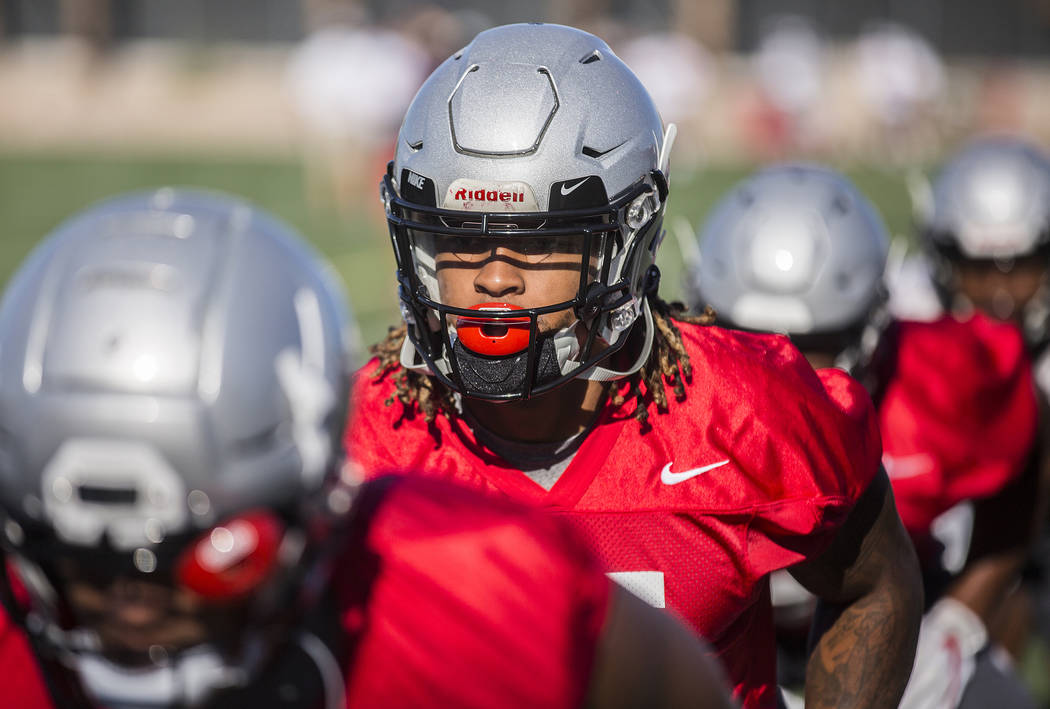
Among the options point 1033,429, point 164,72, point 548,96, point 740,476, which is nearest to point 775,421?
point 740,476

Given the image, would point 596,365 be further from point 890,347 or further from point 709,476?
point 890,347

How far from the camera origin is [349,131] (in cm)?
1582

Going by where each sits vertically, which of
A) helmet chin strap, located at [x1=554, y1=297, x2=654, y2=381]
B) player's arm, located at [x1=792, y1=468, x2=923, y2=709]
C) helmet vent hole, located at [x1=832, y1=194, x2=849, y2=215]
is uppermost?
helmet chin strap, located at [x1=554, y1=297, x2=654, y2=381]

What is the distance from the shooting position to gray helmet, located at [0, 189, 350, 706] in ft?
4.41

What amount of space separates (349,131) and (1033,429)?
1308 centimetres

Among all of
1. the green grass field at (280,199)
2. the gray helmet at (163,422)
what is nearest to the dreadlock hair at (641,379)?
the gray helmet at (163,422)

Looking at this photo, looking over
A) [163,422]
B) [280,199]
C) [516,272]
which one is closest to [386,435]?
[516,272]

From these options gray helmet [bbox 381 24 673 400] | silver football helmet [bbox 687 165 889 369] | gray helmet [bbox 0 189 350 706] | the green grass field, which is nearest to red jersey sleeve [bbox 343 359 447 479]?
gray helmet [bbox 381 24 673 400]

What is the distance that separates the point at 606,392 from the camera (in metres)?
2.35

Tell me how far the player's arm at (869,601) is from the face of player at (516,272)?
2.16ft

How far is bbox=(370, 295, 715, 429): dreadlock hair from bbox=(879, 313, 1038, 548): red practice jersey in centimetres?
116

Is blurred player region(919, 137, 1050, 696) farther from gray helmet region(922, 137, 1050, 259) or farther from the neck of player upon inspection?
the neck of player

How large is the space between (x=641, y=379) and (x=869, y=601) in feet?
1.97

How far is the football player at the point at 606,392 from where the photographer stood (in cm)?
220
